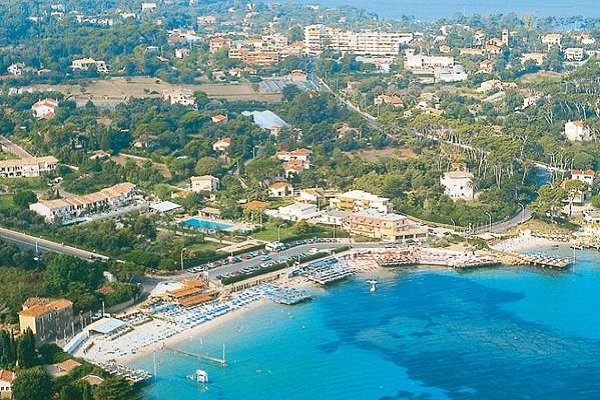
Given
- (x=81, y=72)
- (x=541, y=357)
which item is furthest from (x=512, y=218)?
(x=81, y=72)

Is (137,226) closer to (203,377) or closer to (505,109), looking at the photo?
(203,377)

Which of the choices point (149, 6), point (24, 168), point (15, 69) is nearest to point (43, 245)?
point (24, 168)

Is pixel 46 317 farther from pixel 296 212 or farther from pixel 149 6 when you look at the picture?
pixel 149 6

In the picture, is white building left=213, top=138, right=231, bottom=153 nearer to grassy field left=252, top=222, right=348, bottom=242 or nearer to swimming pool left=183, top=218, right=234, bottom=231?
swimming pool left=183, top=218, right=234, bottom=231

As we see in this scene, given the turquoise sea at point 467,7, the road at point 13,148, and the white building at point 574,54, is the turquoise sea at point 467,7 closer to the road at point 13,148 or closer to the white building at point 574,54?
the white building at point 574,54

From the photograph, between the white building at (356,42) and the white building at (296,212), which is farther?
the white building at (356,42)

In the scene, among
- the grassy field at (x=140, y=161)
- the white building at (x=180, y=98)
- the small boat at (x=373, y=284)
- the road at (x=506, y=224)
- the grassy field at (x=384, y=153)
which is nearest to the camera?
the small boat at (x=373, y=284)

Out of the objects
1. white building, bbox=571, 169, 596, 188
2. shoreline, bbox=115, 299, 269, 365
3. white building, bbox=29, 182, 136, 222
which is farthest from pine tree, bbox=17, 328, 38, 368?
white building, bbox=571, 169, 596, 188

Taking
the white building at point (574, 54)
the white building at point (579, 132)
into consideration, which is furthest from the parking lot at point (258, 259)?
the white building at point (574, 54)
